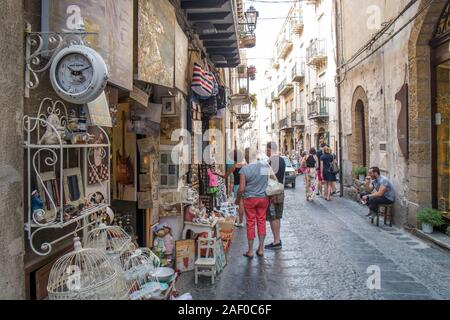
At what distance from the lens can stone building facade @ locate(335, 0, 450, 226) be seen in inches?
291

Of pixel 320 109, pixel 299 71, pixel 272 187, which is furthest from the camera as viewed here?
pixel 299 71

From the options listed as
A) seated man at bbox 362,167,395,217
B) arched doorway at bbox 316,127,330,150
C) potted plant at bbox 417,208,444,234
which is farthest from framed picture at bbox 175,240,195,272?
arched doorway at bbox 316,127,330,150

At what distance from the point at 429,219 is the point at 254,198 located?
3.45 m

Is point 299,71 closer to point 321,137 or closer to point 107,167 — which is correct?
point 321,137

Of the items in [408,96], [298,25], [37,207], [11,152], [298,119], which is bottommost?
[37,207]

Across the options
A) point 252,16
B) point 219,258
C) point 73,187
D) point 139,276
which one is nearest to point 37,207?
point 73,187

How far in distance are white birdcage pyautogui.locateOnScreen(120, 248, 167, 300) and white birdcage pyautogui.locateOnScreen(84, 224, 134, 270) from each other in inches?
4.4

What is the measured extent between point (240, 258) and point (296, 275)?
1.17 metres

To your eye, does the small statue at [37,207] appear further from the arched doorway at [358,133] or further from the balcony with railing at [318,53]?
the balcony with railing at [318,53]

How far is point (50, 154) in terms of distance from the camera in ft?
9.18

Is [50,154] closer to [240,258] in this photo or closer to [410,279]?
[240,258]

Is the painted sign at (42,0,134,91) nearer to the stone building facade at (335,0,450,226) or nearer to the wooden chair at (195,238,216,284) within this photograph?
the wooden chair at (195,238,216,284)

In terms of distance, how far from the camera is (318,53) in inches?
920

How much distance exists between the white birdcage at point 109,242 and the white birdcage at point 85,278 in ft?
0.93
